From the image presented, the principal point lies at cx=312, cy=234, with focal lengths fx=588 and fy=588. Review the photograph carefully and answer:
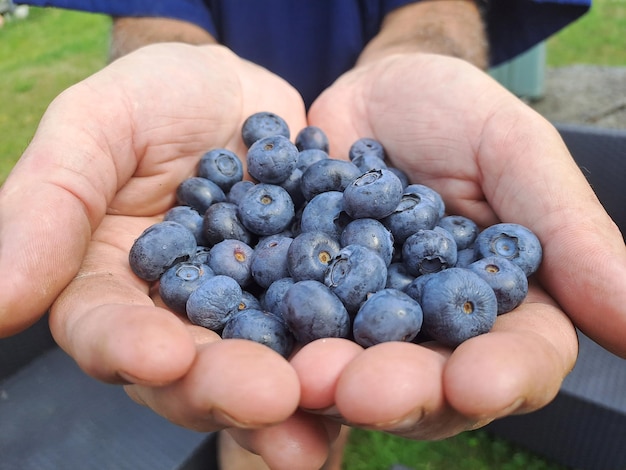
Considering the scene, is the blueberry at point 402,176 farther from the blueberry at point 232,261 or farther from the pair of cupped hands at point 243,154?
the blueberry at point 232,261

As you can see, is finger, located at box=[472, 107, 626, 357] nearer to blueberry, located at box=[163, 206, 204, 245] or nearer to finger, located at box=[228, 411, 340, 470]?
finger, located at box=[228, 411, 340, 470]

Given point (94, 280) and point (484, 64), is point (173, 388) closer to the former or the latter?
point (94, 280)

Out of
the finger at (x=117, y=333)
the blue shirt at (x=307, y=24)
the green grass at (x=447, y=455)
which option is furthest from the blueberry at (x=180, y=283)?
the blue shirt at (x=307, y=24)

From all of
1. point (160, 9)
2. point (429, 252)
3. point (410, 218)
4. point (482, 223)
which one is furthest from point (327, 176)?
point (160, 9)

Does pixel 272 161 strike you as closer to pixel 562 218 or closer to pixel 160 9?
pixel 562 218

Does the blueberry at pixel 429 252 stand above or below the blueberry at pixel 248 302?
above
